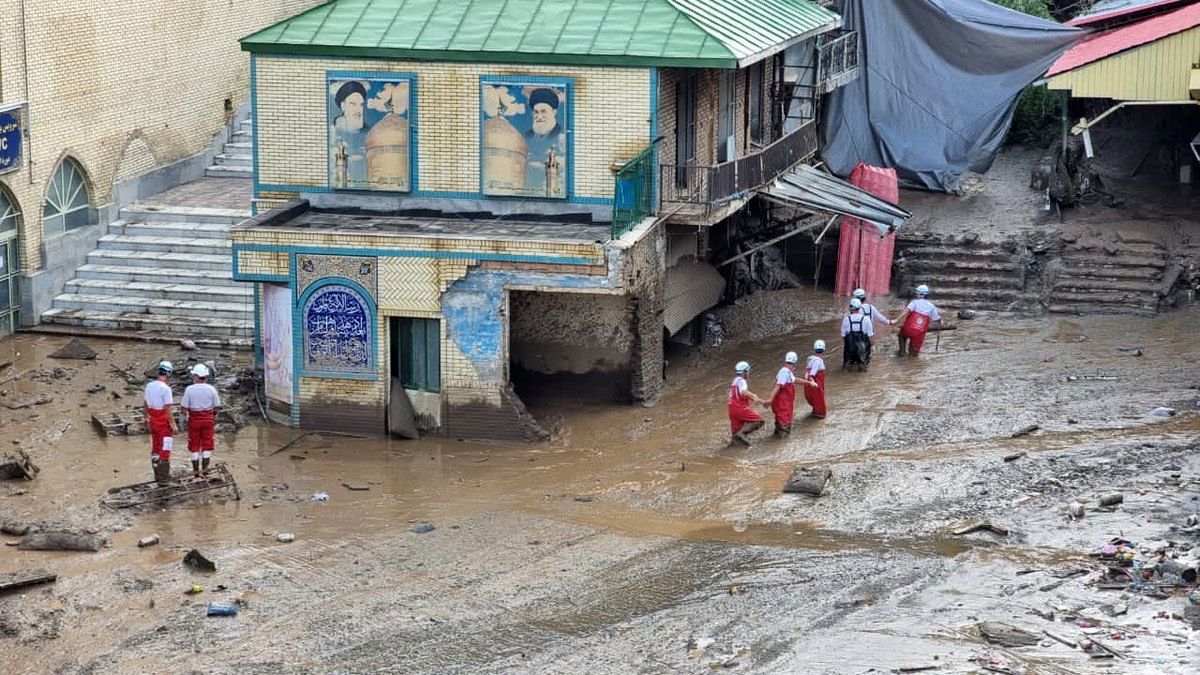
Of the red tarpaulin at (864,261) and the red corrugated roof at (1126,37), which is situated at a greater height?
the red corrugated roof at (1126,37)

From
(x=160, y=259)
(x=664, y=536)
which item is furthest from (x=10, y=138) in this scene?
(x=664, y=536)

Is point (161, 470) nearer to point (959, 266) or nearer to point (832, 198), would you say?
point (832, 198)

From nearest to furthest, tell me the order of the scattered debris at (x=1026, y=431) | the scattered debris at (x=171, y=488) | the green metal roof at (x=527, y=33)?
the scattered debris at (x=171, y=488)
the scattered debris at (x=1026, y=431)
the green metal roof at (x=527, y=33)

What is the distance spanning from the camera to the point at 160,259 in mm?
29688

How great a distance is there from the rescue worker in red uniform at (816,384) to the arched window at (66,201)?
12.5 m

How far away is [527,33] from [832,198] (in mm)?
5623

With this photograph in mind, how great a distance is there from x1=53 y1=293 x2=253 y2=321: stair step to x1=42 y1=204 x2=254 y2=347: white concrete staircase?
0.6 inches

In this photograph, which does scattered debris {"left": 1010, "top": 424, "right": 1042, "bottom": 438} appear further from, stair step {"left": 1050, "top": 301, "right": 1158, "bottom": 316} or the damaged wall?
stair step {"left": 1050, "top": 301, "right": 1158, "bottom": 316}

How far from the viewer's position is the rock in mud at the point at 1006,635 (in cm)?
1642

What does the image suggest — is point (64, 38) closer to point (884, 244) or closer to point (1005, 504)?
point (884, 244)

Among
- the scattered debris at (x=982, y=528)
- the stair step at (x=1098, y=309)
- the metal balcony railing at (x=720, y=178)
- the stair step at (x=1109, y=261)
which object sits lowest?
the scattered debris at (x=982, y=528)

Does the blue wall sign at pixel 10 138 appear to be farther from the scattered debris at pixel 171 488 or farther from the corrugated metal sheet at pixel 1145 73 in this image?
the corrugated metal sheet at pixel 1145 73

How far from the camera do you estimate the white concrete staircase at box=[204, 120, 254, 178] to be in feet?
110

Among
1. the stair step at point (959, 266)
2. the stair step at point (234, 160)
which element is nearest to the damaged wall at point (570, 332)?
the stair step at point (959, 266)
